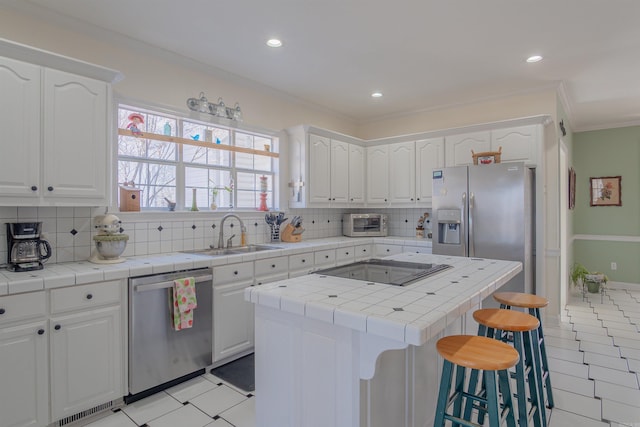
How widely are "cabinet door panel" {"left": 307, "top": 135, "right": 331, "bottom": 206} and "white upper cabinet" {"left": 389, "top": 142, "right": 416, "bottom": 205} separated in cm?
93

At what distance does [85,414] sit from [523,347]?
262cm

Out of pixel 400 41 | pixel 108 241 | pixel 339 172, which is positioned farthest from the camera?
pixel 339 172

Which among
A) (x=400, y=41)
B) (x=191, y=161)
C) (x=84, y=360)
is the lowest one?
(x=84, y=360)

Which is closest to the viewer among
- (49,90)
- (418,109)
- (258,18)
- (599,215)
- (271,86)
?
(49,90)

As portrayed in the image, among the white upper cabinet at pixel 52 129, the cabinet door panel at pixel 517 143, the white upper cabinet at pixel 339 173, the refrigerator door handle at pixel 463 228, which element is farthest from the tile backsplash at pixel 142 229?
the cabinet door panel at pixel 517 143

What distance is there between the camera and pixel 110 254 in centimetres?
253

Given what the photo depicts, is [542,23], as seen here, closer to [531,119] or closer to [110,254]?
[531,119]

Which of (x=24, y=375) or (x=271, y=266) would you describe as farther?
(x=271, y=266)

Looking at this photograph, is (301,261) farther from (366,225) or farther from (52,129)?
(52,129)

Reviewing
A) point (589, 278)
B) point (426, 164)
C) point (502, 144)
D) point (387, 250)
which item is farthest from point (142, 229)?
point (589, 278)

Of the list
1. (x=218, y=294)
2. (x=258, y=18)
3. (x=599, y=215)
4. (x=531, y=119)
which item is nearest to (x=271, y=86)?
(x=258, y=18)

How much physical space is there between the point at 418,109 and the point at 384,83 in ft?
3.77

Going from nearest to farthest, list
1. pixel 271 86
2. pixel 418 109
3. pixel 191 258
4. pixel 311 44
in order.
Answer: pixel 191 258 → pixel 311 44 → pixel 271 86 → pixel 418 109

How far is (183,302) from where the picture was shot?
254 cm
